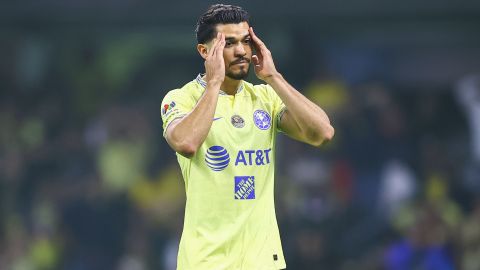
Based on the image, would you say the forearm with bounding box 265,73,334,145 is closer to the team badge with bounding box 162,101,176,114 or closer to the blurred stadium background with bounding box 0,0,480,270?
the team badge with bounding box 162,101,176,114

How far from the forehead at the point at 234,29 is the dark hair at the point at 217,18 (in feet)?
0.07

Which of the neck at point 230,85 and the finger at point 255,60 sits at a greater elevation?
the finger at point 255,60

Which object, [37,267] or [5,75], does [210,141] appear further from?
[5,75]

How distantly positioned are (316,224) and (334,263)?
459 mm

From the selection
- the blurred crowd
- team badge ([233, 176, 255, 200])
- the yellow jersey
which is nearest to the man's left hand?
the yellow jersey

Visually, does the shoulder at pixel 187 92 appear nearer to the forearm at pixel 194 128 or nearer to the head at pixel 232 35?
the head at pixel 232 35

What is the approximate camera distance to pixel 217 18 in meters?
5.47

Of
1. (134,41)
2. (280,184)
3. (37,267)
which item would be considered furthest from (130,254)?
(134,41)

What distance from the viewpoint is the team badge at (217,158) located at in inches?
212

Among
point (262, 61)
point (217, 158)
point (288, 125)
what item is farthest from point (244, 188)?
point (262, 61)

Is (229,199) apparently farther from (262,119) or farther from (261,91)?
(261,91)

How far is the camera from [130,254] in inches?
475

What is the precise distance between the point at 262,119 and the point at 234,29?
0.49 meters

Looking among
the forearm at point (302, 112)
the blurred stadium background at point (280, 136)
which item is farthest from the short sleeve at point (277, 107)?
the blurred stadium background at point (280, 136)
